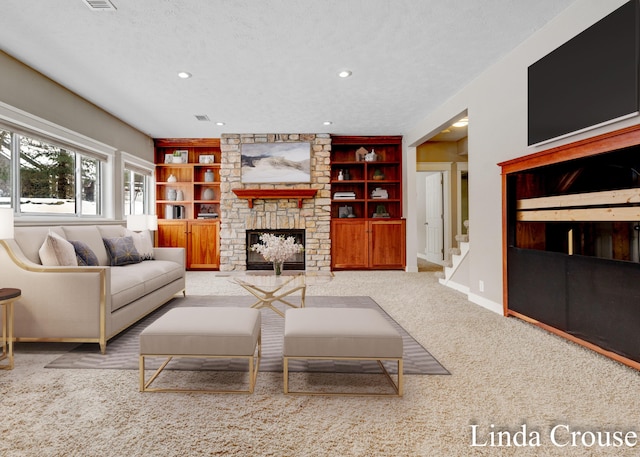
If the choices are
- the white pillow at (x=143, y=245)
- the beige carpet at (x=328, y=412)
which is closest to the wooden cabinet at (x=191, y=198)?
the white pillow at (x=143, y=245)

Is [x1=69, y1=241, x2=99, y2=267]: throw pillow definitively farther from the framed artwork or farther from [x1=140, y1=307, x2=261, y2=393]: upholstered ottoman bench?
the framed artwork

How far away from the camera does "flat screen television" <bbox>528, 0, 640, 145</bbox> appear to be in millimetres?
2086

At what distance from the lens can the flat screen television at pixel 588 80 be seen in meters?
2.09

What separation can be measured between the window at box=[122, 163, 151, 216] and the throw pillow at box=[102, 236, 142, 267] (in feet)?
6.56

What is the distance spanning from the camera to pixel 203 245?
6477 mm

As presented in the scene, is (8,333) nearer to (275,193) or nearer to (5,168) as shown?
(5,168)

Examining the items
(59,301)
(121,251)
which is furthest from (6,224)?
(121,251)

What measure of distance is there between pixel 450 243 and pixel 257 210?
4089 mm

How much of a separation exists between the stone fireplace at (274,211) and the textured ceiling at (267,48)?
1431mm

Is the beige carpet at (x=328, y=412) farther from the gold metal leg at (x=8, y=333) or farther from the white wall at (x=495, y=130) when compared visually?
the white wall at (x=495, y=130)

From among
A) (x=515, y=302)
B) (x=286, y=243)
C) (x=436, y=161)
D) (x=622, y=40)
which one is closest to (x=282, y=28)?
(x=286, y=243)

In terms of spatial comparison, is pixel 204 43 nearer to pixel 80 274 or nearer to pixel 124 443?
pixel 80 274

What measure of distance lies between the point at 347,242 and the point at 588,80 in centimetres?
448

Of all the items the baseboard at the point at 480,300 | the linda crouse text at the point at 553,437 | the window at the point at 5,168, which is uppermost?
the window at the point at 5,168
